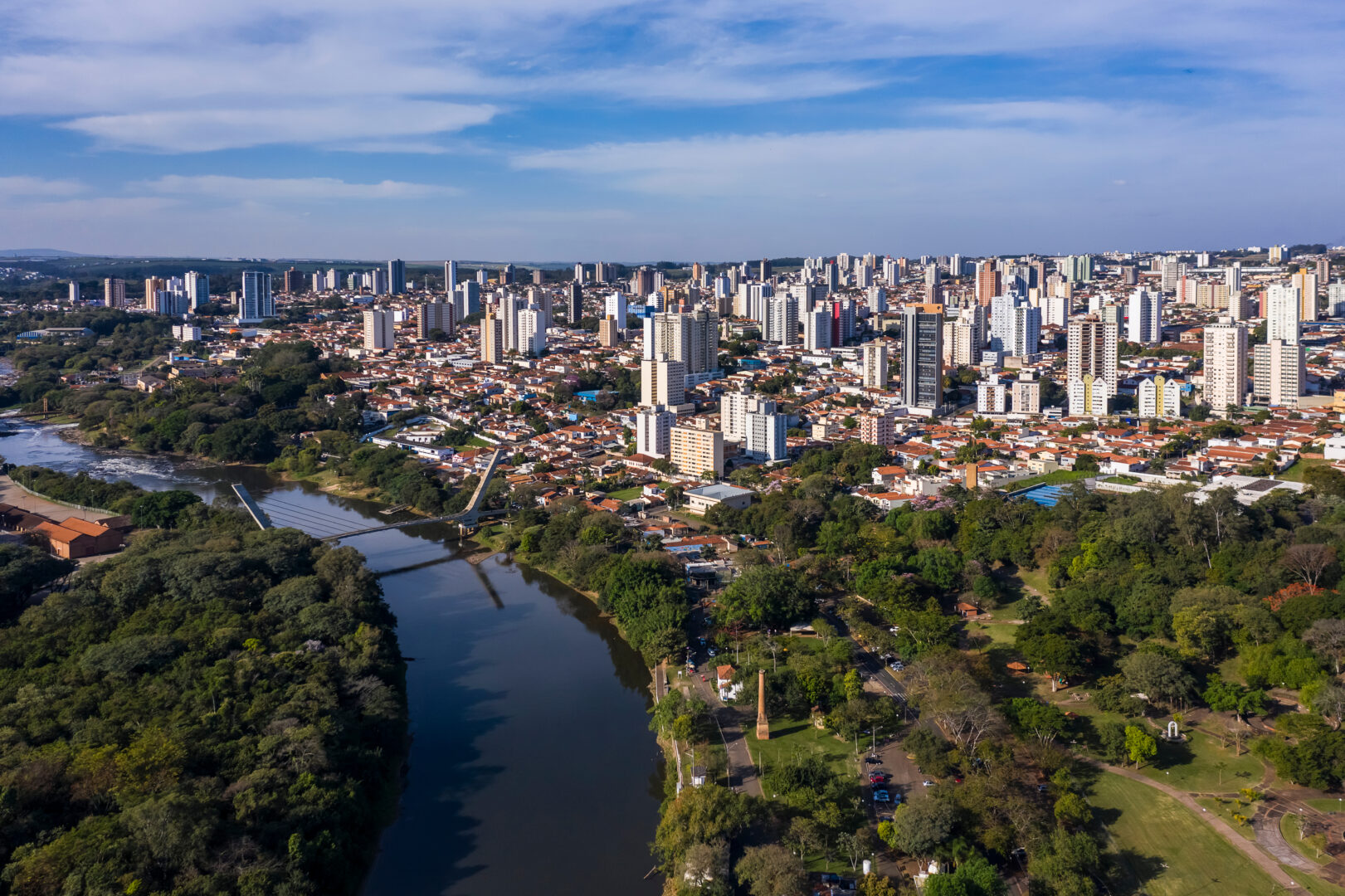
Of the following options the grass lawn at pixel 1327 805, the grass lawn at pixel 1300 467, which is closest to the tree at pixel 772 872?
the grass lawn at pixel 1327 805

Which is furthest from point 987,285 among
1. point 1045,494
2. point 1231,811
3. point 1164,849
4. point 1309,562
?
point 1164,849

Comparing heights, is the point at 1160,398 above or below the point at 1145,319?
below

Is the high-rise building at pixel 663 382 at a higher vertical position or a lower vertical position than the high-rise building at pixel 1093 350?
lower

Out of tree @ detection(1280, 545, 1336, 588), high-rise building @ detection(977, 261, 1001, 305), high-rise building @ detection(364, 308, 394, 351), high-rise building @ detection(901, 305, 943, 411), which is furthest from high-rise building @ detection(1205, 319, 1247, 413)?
high-rise building @ detection(364, 308, 394, 351)

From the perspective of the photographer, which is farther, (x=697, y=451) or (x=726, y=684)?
(x=697, y=451)

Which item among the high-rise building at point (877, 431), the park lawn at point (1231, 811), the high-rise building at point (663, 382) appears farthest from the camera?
the high-rise building at point (663, 382)

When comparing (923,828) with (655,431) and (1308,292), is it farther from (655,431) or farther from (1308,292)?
(1308,292)

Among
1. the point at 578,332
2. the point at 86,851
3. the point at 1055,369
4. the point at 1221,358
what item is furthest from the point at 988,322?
the point at 86,851

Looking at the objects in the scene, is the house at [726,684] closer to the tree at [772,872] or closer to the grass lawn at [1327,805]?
the tree at [772,872]
